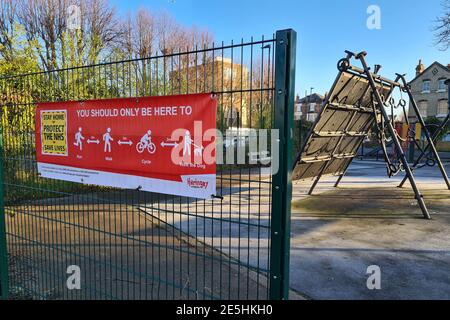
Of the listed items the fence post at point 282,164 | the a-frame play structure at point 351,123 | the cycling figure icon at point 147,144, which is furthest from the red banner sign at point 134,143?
the a-frame play structure at point 351,123

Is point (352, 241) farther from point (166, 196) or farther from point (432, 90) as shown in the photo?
point (432, 90)

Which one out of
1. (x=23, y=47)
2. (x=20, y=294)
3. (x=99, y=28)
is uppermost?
(x=99, y=28)

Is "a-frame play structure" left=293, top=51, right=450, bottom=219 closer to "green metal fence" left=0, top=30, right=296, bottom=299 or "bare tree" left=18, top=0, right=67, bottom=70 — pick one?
"green metal fence" left=0, top=30, right=296, bottom=299

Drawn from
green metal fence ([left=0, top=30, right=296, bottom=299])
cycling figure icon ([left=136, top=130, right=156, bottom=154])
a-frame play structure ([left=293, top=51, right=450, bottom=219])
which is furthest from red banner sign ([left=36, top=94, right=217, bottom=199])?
a-frame play structure ([left=293, top=51, right=450, bottom=219])

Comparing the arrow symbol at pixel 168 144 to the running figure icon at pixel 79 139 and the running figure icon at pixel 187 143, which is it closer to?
the running figure icon at pixel 187 143

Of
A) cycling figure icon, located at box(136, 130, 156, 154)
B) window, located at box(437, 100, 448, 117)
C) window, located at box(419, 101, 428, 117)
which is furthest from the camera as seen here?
window, located at box(419, 101, 428, 117)

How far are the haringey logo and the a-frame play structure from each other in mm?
4584

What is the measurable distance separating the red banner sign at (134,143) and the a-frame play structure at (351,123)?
4.50 metres

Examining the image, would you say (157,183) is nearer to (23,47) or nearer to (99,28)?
(23,47)

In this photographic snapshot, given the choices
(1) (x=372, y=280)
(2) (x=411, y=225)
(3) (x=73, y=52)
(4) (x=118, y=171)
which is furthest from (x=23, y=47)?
(2) (x=411, y=225)

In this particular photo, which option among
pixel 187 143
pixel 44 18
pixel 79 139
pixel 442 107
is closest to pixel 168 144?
pixel 187 143

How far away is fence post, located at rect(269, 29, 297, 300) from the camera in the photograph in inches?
75.7

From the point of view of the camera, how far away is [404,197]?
796 centimetres

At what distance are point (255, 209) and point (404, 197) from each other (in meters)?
3.64
